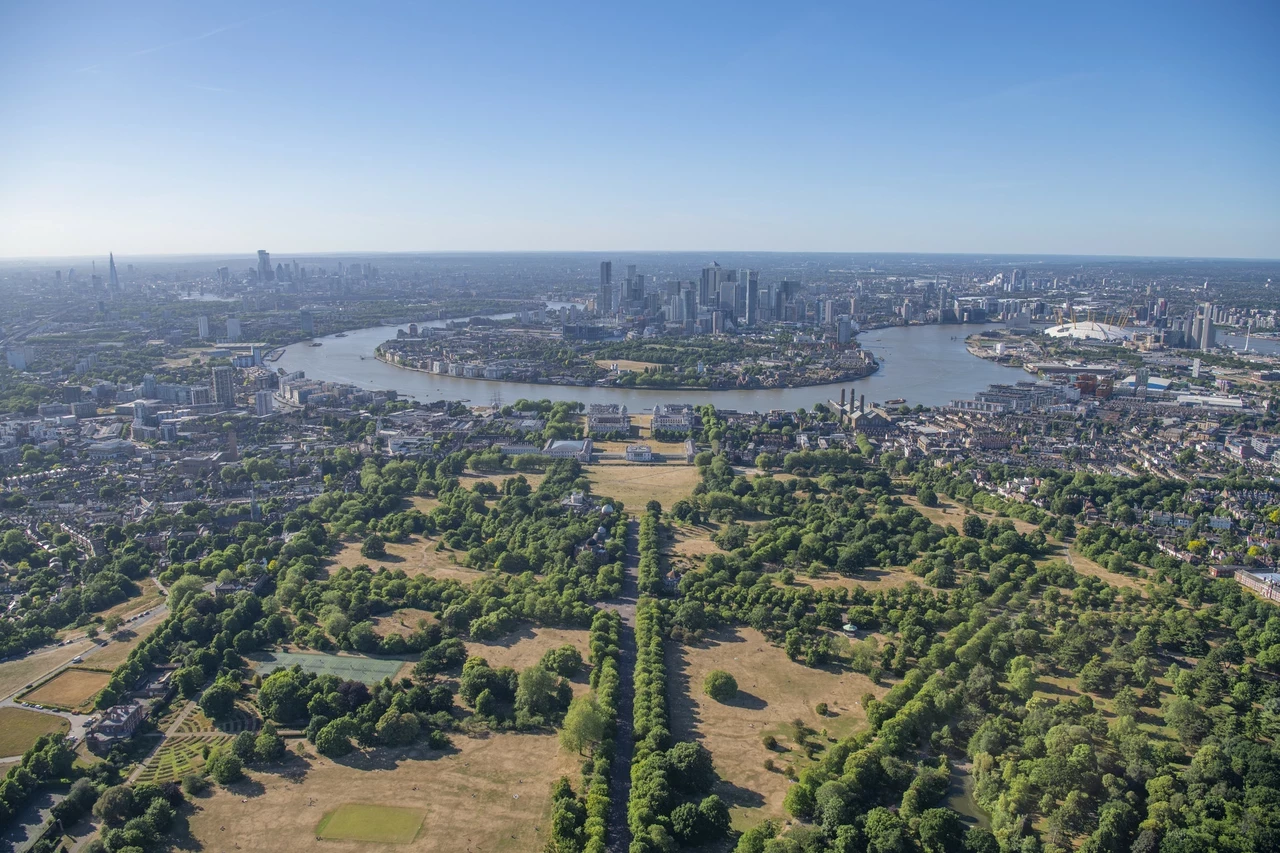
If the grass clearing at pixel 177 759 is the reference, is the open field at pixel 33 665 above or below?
above

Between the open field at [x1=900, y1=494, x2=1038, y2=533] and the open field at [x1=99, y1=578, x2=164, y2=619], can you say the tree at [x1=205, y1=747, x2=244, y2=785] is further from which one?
the open field at [x1=900, y1=494, x2=1038, y2=533]

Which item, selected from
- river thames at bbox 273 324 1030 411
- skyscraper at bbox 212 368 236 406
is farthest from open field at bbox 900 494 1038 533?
skyscraper at bbox 212 368 236 406

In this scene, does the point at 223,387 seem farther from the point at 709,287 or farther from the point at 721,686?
the point at 709,287

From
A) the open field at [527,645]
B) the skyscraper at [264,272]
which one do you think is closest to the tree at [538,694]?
the open field at [527,645]

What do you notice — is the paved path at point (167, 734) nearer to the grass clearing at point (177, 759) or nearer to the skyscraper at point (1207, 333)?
the grass clearing at point (177, 759)

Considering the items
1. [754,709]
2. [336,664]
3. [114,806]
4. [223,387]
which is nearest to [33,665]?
[336,664]
